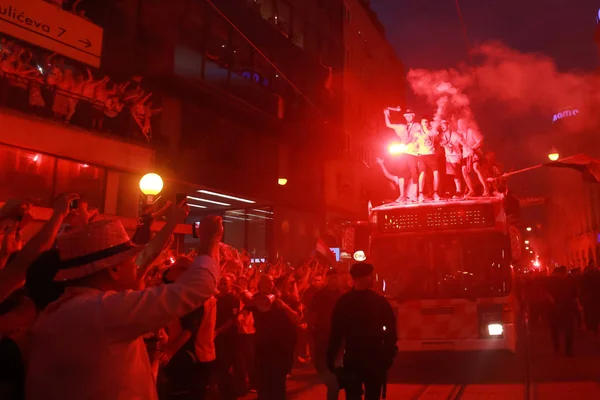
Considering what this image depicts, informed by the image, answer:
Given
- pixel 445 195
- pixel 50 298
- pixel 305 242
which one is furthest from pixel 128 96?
pixel 50 298

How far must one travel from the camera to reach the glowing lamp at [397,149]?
1249 centimetres

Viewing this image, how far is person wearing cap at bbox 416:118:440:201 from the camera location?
11428 mm

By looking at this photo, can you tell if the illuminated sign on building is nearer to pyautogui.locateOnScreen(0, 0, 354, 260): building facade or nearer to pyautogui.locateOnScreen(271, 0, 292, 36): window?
pyautogui.locateOnScreen(0, 0, 354, 260): building facade

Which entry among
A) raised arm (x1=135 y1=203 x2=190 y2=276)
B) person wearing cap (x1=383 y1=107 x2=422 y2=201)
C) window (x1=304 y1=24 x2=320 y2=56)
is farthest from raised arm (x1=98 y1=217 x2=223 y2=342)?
window (x1=304 y1=24 x2=320 y2=56)

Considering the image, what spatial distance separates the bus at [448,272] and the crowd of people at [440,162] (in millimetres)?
658

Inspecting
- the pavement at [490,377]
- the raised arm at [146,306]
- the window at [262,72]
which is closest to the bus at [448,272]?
the pavement at [490,377]

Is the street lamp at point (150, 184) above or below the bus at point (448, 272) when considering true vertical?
above

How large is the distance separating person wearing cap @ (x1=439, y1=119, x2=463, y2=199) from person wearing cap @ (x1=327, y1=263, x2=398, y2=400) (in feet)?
20.0

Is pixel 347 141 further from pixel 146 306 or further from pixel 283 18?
pixel 146 306

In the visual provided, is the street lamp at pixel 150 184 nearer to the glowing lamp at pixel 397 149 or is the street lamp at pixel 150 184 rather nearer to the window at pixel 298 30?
the glowing lamp at pixel 397 149

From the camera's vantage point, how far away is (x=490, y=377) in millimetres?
9938

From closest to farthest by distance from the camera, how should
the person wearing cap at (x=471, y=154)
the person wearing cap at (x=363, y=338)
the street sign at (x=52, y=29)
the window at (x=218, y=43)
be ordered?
the person wearing cap at (x=363, y=338) < the person wearing cap at (x=471, y=154) < the street sign at (x=52, y=29) < the window at (x=218, y=43)

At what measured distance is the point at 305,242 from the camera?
93.0 feet

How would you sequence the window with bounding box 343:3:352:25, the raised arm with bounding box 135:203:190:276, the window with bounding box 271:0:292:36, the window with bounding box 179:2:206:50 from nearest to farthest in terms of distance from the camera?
the raised arm with bounding box 135:203:190:276, the window with bounding box 179:2:206:50, the window with bounding box 271:0:292:36, the window with bounding box 343:3:352:25
